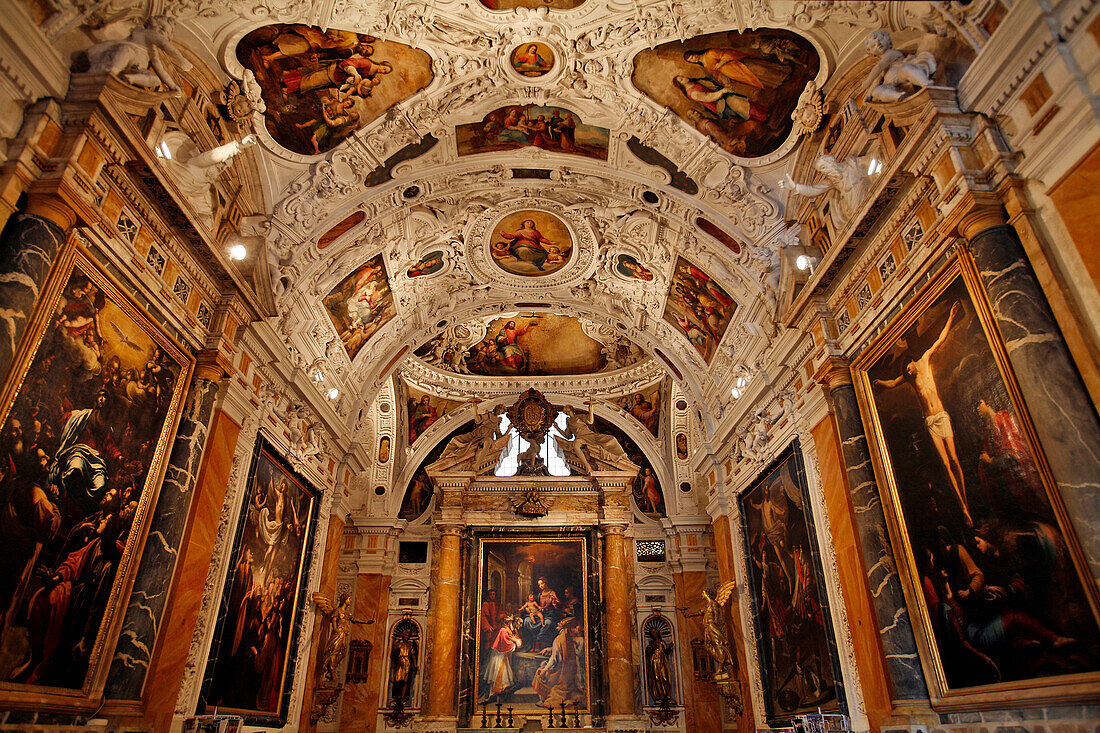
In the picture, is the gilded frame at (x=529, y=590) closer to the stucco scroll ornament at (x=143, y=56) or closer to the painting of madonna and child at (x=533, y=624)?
the painting of madonna and child at (x=533, y=624)

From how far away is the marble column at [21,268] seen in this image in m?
6.36

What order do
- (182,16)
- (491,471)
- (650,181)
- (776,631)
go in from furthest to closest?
(491,471), (650,181), (776,631), (182,16)

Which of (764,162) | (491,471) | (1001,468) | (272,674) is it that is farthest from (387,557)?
(1001,468)

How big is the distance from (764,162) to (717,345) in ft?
15.5

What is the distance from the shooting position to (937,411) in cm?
786

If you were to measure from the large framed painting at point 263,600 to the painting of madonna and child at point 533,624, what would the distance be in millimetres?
7123

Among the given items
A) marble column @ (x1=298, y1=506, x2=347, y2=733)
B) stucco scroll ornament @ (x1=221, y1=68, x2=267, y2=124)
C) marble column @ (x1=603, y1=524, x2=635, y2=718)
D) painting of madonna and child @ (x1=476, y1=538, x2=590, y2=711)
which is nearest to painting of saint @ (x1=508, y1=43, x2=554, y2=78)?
stucco scroll ornament @ (x1=221, y1=68, x2=267, y2=124)

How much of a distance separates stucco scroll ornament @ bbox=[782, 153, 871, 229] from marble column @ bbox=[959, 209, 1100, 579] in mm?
2519

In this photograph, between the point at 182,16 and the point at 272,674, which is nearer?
the point at 182,16

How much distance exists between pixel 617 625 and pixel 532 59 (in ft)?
47.6

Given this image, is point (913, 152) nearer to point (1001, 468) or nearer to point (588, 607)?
point (1001, 468)

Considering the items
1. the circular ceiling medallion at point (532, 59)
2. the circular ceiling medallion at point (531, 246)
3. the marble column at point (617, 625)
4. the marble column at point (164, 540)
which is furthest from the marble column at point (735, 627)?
the marble column at point (164, 540)

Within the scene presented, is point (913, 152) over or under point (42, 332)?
over

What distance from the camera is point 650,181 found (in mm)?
13438
